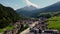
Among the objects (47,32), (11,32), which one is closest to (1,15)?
(11,32)

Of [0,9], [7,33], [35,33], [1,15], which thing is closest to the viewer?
[35,33]

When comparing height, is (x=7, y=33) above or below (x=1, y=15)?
below

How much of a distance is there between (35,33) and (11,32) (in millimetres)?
20616

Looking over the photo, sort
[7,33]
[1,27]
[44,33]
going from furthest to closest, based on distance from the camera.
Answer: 1. [1,27]
2. [7,33]
3. [44,33]

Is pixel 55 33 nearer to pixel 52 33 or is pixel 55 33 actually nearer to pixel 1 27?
pixel 52 33

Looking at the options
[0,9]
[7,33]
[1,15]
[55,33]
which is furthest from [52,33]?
[0,9]

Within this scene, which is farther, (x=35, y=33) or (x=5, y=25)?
(x=5, y=25)

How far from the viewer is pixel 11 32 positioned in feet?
142

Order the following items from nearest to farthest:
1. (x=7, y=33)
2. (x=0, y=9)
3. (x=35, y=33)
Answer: (x=35, y=33) → (x=7, y=33) → (x=0, y=9)

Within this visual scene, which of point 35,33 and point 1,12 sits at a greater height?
point 1,12

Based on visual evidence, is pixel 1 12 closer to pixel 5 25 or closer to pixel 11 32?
pixel 5 25

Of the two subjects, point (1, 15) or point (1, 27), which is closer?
point (1, 27)

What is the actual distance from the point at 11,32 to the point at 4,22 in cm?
1528

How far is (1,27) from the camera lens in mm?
54969
